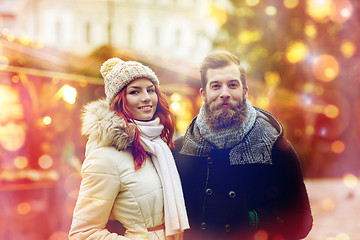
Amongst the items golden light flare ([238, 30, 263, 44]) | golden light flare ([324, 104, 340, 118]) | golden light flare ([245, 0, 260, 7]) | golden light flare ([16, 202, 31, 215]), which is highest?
golden light flare ([245, 0, 260, 7])

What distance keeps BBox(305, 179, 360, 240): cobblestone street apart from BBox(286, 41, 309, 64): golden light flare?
400 centimetres

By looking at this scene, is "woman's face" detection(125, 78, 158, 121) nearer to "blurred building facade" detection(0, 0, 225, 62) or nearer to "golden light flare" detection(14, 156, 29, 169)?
"golden light flare" detection(14, 156, 29, 169)

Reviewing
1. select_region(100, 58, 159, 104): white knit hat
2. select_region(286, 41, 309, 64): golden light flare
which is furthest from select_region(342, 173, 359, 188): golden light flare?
select_region(100, 58, 159, 104): white knit hat

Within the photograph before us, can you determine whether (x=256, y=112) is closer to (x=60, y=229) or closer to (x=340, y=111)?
(x=60, y=229)

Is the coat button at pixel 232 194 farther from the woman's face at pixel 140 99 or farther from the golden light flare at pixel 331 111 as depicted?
the golden light flare at pixel 331 111

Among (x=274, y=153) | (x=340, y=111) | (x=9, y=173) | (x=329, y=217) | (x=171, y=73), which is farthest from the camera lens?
(x=340, y=111)

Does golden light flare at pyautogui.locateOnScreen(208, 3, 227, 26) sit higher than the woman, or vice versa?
golden light flare at pyautogui.locateOnScreen(208, 3, 227, 26)

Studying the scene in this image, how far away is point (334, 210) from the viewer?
970 centimetres

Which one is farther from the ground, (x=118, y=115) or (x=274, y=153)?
(x=118, y=115)

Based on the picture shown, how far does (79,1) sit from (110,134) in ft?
87.9

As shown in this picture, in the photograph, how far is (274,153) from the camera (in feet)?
9.46

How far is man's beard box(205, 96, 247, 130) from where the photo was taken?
9.44ft

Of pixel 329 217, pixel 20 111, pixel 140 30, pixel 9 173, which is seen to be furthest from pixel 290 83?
pixel 140 30

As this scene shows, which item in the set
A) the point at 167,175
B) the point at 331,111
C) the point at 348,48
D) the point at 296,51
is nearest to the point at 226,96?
the point at 167,175
